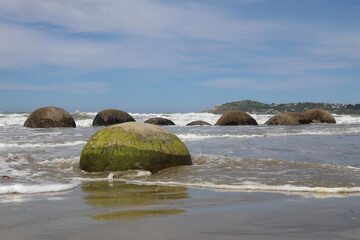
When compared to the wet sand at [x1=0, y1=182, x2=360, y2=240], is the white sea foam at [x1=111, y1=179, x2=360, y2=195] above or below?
below

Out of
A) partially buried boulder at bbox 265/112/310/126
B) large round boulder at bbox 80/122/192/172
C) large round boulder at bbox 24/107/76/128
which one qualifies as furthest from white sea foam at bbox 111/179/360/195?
partially buried boulder at bbox 265/112/310/126

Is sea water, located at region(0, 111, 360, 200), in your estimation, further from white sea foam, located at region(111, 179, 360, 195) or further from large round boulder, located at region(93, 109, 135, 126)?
large round boulder, located at region(93, 109, 135, 126)

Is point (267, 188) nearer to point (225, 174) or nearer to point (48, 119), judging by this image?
point (225, 174)

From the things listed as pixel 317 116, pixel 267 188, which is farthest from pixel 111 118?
pixel 267 188

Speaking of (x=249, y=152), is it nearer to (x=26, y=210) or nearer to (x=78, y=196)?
(x=78, y=196)

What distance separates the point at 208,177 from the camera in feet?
19.7

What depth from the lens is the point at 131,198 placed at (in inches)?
167

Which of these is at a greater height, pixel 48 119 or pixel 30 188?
pixel 48 119

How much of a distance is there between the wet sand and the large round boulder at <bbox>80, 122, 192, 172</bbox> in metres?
1.86

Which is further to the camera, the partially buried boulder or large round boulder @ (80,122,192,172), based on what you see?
the partially buried boulder

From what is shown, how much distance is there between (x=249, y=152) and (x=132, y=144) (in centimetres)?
391

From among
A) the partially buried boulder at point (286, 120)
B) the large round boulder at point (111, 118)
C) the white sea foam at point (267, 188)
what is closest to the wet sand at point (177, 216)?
the white sea foam at point (267, 188)

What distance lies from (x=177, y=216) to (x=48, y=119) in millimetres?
18799

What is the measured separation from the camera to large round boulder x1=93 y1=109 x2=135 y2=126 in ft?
75.7
